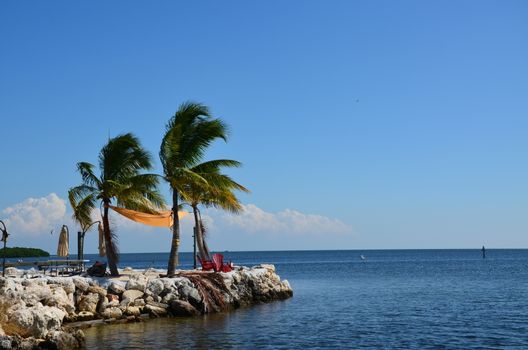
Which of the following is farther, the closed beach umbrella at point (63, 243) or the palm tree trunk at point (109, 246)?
the closed beach umbrella at point (63, 243)

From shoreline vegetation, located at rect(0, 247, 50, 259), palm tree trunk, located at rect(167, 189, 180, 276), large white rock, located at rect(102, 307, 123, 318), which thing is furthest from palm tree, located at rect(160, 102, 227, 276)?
shoreline vegetation, located at rect(0, 247, 50, 259)

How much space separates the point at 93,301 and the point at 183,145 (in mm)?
8211

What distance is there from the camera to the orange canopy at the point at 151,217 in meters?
27.4

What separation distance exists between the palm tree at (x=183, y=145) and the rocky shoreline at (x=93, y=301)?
213 cm

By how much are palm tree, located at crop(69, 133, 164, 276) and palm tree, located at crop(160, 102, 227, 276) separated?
36.1 inches

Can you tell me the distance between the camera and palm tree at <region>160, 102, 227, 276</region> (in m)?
27.5

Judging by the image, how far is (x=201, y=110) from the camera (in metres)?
28.4

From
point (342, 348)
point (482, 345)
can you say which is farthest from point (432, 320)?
point (342, 348)

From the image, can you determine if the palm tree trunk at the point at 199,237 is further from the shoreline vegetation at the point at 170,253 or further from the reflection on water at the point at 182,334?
the reflection on water at the point at 182,334

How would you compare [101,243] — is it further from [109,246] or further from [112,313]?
[112,313]

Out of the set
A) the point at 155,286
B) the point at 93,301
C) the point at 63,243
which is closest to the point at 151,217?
the point at 155,286

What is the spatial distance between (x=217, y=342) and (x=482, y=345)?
26.8ft

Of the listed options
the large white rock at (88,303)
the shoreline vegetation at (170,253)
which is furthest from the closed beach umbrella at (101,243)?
the large white rock at (88,303)

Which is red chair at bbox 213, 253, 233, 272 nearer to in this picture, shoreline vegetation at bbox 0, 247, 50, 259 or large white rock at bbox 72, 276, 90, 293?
large white rock at bbox 72, 276, 90, 293
